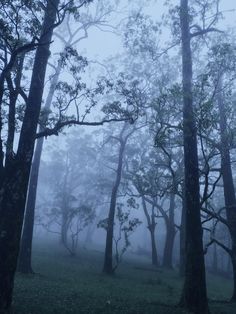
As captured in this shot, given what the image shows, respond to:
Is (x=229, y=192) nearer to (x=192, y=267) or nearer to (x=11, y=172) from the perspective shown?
(x=192, y=267)

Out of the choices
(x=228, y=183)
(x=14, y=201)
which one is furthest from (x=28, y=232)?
(x=14, y=201)

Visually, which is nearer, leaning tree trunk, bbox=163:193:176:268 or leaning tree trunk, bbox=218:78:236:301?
leaning tree trunk, bbox=218:78:236:301

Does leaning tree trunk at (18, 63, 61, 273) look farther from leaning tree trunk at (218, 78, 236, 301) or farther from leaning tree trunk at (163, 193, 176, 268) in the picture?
leaning tree trunk at (163, 193, 176, 268)

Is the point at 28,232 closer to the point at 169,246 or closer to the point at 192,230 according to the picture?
the point at 192,230

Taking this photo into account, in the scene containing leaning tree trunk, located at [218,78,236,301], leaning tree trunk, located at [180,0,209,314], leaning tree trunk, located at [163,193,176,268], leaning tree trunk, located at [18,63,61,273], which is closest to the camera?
leaning tree trunk, located at [180,0,209,314]

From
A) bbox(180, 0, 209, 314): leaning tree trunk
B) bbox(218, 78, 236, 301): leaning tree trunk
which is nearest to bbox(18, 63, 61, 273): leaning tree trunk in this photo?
bbox(180, 0, 209, 314): leaning tree trunk

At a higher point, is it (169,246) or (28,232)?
(169,246)

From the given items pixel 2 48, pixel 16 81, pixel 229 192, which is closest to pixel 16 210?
pixel 16 81

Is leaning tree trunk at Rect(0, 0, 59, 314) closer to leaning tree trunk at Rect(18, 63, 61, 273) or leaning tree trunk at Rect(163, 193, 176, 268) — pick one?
leaning tree trunk at Rect(18, 63, 61, 273)

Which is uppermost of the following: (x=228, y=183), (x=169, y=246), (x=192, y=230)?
(x=228, y=183)

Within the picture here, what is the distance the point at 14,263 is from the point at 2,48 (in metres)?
7.31

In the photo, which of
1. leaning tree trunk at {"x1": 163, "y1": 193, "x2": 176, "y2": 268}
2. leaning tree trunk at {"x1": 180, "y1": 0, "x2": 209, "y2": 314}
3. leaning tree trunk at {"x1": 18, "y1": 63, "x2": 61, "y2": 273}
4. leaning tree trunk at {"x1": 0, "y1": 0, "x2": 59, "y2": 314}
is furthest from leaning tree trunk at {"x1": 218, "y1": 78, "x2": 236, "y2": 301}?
leaning tree trunk at {"x1": 163, "y1": 193, "x2": 176, "y2": 268}

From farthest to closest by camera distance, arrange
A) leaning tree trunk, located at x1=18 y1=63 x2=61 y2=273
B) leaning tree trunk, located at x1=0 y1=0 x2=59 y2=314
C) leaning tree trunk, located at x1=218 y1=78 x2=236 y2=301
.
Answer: leaning tree trunk, located at x1=18 y1=63 x2=61 y2=273 < leaning tree trunk, located at x1=218 y1=78 x2=236 y2=301 < leaning tree trunk, located at x1=0 y1=0 x2=59 y2=314

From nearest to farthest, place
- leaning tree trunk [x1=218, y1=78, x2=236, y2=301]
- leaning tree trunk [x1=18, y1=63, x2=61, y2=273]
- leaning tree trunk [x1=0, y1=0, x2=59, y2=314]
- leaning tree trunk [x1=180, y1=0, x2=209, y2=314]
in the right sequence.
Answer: leaning tree trunk [x1=0, y1=0, x2=59, y2=314] → leaning tree trunk [x1=180, y1=0, x2=209, y2=314] → leaning tree trunk [x1=218, y1=78, x2=236, y2=301] → leaning tree trunk [x1=18, y1=63, x2=61, y2=273]
